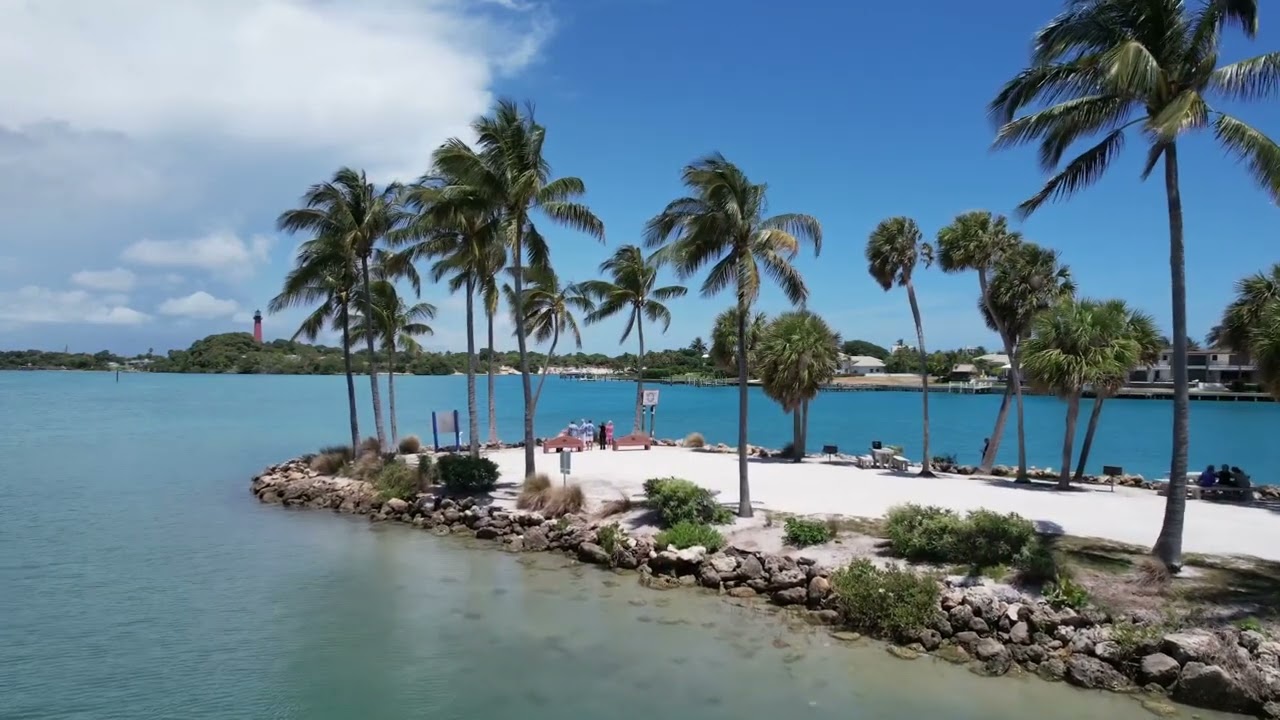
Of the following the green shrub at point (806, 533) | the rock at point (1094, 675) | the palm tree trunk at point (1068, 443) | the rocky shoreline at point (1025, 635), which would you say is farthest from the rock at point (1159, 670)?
the palm tree trunk at point (1068, 443)

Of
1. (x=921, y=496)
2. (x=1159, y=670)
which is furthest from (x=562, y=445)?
(x=1159, y=670)

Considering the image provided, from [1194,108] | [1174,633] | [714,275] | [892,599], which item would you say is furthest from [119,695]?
[1194,108]

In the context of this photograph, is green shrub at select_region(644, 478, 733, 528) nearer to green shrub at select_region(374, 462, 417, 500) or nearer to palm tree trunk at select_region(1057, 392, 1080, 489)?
green shrub at select_region(374, 462, 417, 500)

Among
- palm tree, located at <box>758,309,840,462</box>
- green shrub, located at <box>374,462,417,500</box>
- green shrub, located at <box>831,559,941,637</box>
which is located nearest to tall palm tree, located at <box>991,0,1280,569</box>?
green shrub, located at <box>831,559,941,637</box>

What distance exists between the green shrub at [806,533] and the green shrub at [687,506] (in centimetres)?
194

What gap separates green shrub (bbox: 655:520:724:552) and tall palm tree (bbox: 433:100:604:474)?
6337mm

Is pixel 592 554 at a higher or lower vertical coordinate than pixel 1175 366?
lower

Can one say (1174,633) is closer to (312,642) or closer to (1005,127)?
(1005,127)

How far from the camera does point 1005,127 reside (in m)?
13.8

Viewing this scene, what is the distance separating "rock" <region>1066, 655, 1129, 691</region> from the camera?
438 inches

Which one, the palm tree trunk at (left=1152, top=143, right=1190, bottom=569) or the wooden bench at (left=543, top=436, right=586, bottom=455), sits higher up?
the palm tree trunk at (left=1152, top=143, right=1190, bottom=569)

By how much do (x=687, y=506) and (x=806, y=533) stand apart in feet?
10.3

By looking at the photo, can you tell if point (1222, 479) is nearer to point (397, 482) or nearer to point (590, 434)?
point (590, 434)

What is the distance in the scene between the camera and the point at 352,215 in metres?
26.6
